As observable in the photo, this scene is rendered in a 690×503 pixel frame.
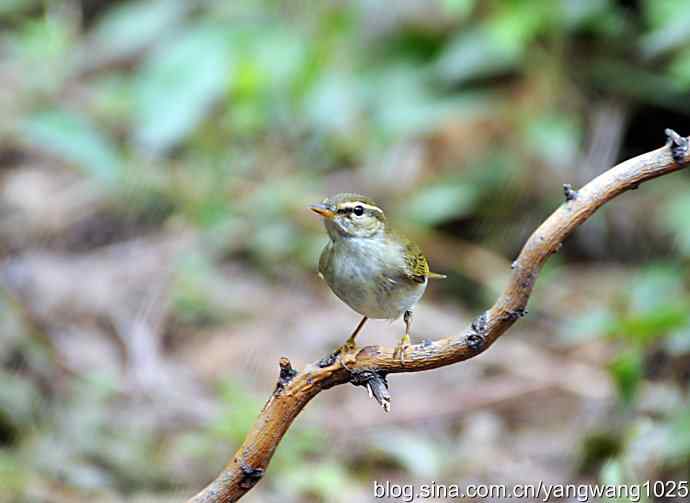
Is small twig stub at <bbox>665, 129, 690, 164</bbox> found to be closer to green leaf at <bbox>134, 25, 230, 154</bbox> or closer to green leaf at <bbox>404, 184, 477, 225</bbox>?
green leaf at <bbox>404, 184, 477, 225</bbox>

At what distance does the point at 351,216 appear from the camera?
2668mm

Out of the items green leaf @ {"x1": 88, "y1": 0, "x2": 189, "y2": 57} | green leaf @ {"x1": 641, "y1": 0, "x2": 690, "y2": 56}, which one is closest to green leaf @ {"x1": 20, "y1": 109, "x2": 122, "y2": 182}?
green leaf @ {"x1": 88, "y1": 0, "x2": 189, "y2": 57}

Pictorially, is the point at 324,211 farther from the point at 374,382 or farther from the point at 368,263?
the point at 374,382

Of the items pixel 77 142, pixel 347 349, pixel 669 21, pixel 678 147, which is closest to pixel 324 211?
pixel 347 349

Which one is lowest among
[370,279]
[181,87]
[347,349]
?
[347,349]

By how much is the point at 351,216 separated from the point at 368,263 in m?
0.16

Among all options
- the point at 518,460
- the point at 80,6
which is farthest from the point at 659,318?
the point at 80,6

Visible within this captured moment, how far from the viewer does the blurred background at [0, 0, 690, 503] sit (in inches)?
181

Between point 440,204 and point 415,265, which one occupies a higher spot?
point 440,204

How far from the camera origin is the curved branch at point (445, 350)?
189 centimetres

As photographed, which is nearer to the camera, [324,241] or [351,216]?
[351,216]

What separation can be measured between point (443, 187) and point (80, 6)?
16.5ft

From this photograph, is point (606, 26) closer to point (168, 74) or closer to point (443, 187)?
point (443, 187)

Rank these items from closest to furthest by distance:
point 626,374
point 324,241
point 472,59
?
point 626,374, point 324,241, point 472,59
